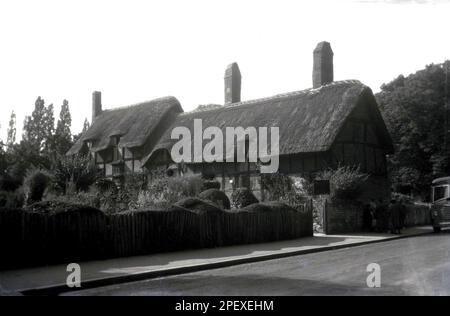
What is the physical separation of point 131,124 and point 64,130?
24.7 metres

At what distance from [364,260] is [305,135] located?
13.9 metres

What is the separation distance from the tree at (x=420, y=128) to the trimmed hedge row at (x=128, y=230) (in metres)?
23.7

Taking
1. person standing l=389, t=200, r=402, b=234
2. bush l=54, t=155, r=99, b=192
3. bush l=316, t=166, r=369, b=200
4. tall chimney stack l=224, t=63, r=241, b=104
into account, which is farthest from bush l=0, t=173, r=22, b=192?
person standing l=389, t=200, r=402, b=234

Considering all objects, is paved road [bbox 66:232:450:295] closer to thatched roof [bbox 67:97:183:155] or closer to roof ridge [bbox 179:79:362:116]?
roof ridge [bbox 179:79:362:116]

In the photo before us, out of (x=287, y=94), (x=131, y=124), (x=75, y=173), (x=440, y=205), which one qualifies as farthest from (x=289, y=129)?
(x=131, y=124)

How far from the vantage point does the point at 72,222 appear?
12.4m

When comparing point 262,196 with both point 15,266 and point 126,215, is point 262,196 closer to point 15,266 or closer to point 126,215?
point 126,215

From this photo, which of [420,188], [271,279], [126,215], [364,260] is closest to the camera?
[271,279]

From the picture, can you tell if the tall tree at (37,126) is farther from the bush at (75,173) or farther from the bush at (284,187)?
the bush at (284,187)

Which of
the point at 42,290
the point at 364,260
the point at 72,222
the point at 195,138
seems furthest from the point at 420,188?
the point at 42,290

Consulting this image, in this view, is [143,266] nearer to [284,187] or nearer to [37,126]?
[284,187]

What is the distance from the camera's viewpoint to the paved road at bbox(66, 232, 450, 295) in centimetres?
820

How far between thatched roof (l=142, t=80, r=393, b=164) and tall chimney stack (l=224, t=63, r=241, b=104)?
8.52ft

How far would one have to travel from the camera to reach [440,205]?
73.0 ft
